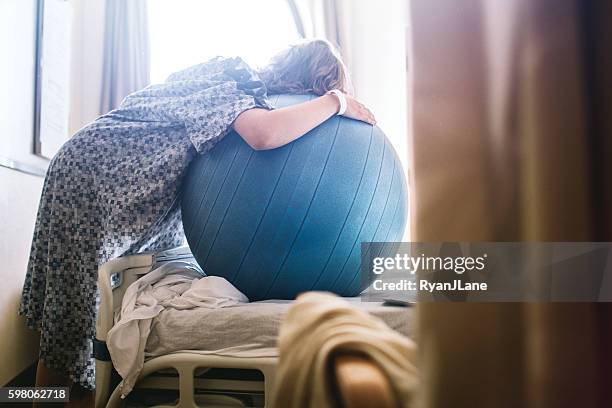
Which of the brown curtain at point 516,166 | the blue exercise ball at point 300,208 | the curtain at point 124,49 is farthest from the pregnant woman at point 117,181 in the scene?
the curtain at point 124,49

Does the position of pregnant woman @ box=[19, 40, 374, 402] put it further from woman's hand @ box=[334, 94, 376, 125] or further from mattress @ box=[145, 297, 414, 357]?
mattress @ box=[145, 297, 414, 357]

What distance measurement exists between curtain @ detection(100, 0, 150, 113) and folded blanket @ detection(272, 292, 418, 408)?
6.13 feet

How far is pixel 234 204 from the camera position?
0.74 meters

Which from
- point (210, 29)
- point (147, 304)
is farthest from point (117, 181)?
point (210, 29)

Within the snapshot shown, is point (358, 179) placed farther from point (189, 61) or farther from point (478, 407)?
point (189, 61)

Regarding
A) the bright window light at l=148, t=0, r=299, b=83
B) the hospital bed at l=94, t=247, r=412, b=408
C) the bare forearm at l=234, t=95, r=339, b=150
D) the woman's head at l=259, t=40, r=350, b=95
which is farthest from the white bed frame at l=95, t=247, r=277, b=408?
the bright window light at l=148, t=0, r=299, b=83

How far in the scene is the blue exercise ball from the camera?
28.1 inches

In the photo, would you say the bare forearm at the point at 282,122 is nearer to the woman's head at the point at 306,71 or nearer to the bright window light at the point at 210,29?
the woman's head at the point at 306,71

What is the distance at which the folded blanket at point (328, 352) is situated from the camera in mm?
287

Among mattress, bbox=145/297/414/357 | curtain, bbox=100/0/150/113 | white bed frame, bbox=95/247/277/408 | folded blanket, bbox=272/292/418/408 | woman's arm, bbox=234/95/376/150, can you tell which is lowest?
white bed frame, bbox=95/247/277/408

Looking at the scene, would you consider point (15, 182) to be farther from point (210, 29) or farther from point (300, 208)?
point (210, 29)

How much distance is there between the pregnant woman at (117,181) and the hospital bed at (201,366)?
0.53 feet

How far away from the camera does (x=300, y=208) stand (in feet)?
2.31

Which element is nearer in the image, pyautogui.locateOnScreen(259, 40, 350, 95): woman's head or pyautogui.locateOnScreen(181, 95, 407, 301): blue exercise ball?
pyautogui.locateOnScreen(181, 95, 407, 301): blue exercise ball
